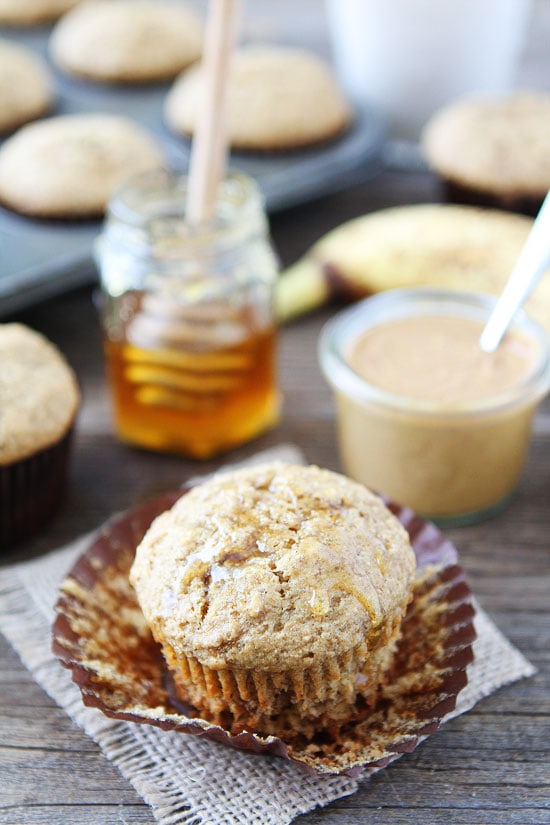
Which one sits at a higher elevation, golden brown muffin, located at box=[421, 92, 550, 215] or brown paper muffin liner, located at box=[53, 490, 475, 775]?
golden brown muffin, located at box=[421, 92, 550, 215]

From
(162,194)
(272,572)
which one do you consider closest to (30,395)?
(162,194)

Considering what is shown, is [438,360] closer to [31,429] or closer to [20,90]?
[31,429]

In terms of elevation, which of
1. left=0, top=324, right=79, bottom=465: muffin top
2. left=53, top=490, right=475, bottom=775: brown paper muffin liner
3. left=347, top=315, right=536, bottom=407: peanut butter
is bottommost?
left=53, top=490, right=475, bottom=775: brown paper muffin liner

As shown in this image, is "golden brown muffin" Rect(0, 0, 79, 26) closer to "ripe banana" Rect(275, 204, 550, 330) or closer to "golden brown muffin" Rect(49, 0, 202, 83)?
"golden brown muffin" Rect(49, 0, 202, 83)

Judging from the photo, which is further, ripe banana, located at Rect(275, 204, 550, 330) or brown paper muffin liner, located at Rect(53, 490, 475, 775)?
ripe banana, located at Rect(275, 204, 550, 330)

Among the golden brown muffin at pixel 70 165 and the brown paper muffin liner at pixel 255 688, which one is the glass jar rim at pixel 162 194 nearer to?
the golden brown muffin at pixel 70 165

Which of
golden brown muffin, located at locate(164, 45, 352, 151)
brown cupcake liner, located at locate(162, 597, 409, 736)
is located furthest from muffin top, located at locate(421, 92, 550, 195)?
brown cupcake liner, located at locate(162, 597, 409, 736)
